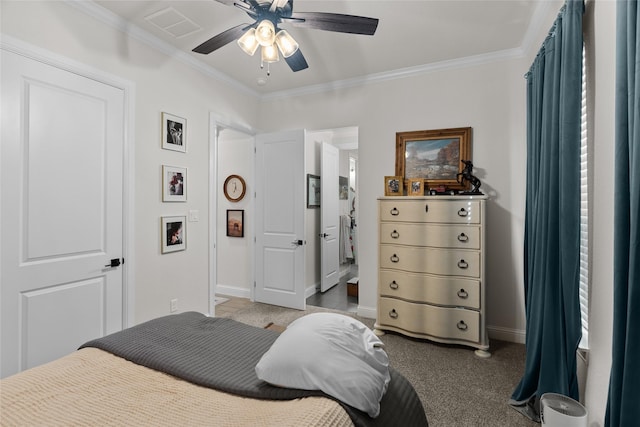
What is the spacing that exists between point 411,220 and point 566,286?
149 cm

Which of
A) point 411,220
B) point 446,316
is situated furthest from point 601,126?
point 446,316

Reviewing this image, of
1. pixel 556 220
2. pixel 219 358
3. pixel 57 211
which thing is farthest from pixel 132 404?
pixel 556 220

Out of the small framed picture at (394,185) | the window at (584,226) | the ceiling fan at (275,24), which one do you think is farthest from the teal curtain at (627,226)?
the small framed picture at (394,185)

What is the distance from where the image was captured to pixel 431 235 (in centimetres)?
295

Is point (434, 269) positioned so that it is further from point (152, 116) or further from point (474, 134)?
point (152, 116)

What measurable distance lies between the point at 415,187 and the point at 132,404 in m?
2.94

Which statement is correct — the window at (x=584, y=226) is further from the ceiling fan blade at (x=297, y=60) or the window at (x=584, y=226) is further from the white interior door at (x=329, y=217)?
the white interior door at (x=329, y=217)

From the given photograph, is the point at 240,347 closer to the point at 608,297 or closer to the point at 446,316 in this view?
the point at 608,297

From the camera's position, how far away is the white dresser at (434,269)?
2795 millimetres

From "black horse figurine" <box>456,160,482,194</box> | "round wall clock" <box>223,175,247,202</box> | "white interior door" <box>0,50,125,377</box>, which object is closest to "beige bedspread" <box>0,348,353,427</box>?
"white interior door" <box>0,50,125,377</box>

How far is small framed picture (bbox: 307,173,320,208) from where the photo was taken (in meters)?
4.57

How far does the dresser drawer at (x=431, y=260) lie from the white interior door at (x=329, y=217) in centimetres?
171

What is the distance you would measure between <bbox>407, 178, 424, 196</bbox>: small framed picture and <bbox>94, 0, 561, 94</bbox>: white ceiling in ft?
4.10

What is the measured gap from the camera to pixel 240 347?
1.53m
